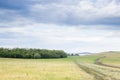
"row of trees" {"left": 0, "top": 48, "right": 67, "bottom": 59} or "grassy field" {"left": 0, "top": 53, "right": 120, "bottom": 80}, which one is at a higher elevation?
"row of trees" {"left": 0, "top": 48, "right": 67, "bottom": 59}

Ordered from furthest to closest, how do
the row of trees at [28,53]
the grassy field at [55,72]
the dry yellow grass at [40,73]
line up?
the row of trees at [28,53], the grassy field at [55,72], the dry yellow grass at [40,73]

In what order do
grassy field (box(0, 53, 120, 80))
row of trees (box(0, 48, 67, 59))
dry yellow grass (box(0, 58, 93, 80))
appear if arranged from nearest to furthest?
dry yellow grass (box(0, 58, 93, 80)) < grassy field (box(0, 53, 120, 80)) < row of trees (box(0, 48, 67, 59))

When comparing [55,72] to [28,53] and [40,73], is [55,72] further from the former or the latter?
[28,53]

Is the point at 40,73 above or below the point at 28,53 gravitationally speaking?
below

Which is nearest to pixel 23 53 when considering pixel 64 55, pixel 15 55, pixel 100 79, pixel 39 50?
pixel 15 55

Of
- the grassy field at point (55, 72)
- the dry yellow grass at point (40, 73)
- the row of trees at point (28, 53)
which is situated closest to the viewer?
the dry yellow grass at point (40, 73)

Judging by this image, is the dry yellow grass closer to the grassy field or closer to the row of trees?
the grassy field

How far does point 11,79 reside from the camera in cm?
3472

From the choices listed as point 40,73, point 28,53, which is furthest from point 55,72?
point 28,53

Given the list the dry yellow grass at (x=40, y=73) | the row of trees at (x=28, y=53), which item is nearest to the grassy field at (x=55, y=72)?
the dry yellow grass at (x=40, y=73)

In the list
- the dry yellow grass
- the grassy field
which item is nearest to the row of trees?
the grassy field

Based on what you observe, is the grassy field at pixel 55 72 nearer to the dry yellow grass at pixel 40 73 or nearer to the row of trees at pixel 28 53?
the dry yellow grass at pixel 40 73

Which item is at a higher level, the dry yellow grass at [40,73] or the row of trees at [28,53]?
the row of trees at [28,53]

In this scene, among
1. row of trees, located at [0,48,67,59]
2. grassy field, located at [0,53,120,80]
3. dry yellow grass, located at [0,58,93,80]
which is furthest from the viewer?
row of trees, located at [0,48,67,59]
